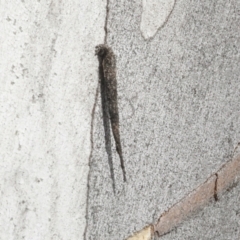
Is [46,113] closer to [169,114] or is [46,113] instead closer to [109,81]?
[109,81]

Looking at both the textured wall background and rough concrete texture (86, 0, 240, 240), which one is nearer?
the textured wall background

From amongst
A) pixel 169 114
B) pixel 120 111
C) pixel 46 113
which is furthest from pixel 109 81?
pixel 169 114

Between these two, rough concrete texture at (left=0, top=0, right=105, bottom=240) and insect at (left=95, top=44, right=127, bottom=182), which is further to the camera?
insect at (left=95, top=44, right=127, bottom=182)

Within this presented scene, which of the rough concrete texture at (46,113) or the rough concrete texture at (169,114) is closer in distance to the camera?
the rough concrete texture at (46,113)
